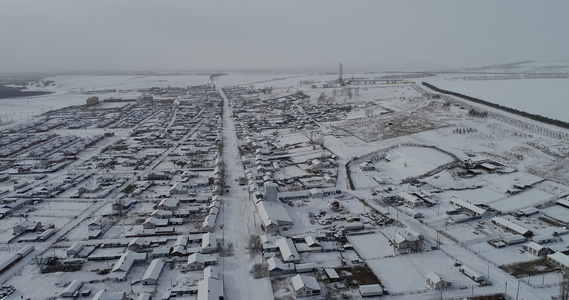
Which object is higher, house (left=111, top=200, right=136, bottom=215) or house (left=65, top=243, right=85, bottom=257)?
house (left=111, top=200, right=136, bottom=215)

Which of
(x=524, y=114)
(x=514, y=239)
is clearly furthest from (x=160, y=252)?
(x=524, y=114)

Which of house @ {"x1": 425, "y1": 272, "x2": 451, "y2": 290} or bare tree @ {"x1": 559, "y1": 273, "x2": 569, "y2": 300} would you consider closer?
bare tree @ {"x1": 559, "y1": 273, "x2": 569, "y2": 300}

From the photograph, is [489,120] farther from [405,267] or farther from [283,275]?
[283,275]

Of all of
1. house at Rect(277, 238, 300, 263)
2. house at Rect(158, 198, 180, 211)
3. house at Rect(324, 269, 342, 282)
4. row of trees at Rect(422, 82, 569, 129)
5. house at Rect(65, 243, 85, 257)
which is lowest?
house at Rect(324, 269, 342, 282)

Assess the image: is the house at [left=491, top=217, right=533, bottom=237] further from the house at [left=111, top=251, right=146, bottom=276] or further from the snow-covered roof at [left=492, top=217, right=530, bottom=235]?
the house at [left=111, top=251, right=146, bottom=276]

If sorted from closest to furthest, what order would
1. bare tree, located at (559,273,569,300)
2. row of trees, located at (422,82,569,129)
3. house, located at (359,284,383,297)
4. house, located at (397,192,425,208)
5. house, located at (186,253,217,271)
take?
1. bare tree, located at (559,273,569,300)
2. house, located at (359,284,383,297)
3. house, located at (186,253,217,271)
4. house, located at (397,192,425,208)
5. row of trees, located at (422,82,569,129)

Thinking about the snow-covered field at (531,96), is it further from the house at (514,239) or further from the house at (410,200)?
the house at (514,239)

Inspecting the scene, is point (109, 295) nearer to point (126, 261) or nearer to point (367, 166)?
point (126, 261)

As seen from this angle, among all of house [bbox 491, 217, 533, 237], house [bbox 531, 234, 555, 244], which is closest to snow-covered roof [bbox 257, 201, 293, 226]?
house [bbox 491, 217, 533, 237]
